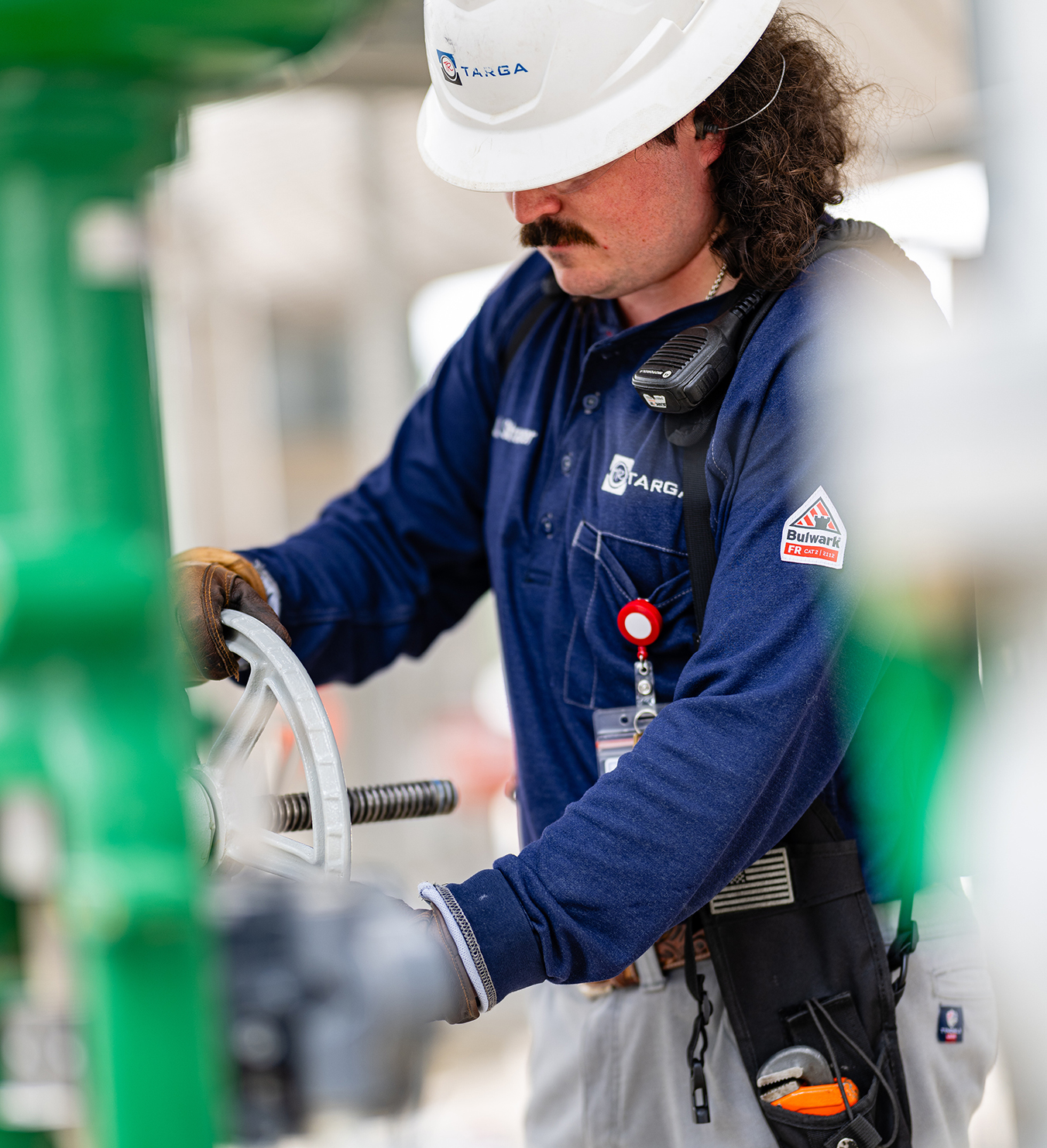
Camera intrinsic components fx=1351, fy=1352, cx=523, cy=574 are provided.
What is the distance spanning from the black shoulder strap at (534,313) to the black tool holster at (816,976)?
36.3 inches

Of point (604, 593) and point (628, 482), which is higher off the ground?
point (628, 482)

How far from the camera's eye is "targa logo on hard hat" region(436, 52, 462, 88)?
1.94 m

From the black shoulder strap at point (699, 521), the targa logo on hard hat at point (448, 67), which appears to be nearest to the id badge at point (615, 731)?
the black shoulder strap at point (699, 521)

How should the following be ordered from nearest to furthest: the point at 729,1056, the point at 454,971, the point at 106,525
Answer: the point at 106,525 < the point at 454,971 < the point at 729,1056

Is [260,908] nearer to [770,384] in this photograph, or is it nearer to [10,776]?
[10,776]

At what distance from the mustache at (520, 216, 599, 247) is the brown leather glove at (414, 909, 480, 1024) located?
98 cm

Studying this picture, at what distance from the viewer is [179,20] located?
0.67m

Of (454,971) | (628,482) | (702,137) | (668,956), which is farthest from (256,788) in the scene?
(702,137)

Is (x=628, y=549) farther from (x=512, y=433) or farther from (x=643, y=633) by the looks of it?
(x=512, y=433)

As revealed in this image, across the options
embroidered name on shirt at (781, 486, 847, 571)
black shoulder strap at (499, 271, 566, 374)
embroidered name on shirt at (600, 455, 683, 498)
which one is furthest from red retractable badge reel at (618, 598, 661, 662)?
black shoulder strap at (499, 271, 566, 374)

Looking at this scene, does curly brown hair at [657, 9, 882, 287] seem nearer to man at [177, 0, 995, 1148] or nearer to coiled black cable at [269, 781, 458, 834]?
man at [177, 0, 995, 1148]

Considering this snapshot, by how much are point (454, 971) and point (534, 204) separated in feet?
3.53

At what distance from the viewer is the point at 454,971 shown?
5.17ft

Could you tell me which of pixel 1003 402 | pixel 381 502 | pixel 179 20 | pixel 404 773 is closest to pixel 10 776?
pixel 179 20
